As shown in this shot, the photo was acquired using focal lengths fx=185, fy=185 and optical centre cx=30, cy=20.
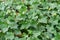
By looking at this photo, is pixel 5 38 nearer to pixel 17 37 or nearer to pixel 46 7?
pixel 17 37

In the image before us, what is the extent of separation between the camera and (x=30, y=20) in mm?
2691

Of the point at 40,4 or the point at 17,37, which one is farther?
the point at 40,4

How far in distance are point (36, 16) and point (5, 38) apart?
1.93 feet

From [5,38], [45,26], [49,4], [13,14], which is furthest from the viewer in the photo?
[49,4]

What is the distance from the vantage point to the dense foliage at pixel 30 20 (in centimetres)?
254

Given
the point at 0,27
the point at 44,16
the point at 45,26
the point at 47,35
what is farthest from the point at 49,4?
the point at 0,27

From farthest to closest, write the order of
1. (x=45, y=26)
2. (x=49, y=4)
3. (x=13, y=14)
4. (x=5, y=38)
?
(x=49, y=4) < (x=13, y=14) < (x=45, y=26) < (x=5, y=38)

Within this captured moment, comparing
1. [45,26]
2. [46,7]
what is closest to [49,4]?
[46,7]

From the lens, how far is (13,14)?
9.47ft

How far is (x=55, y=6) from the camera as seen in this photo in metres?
3.04

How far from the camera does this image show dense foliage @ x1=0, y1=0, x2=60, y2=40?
2.54 meters

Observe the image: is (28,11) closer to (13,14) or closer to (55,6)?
(13,14)

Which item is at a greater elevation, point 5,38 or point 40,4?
point 40,4

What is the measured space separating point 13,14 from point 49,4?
645 mm
